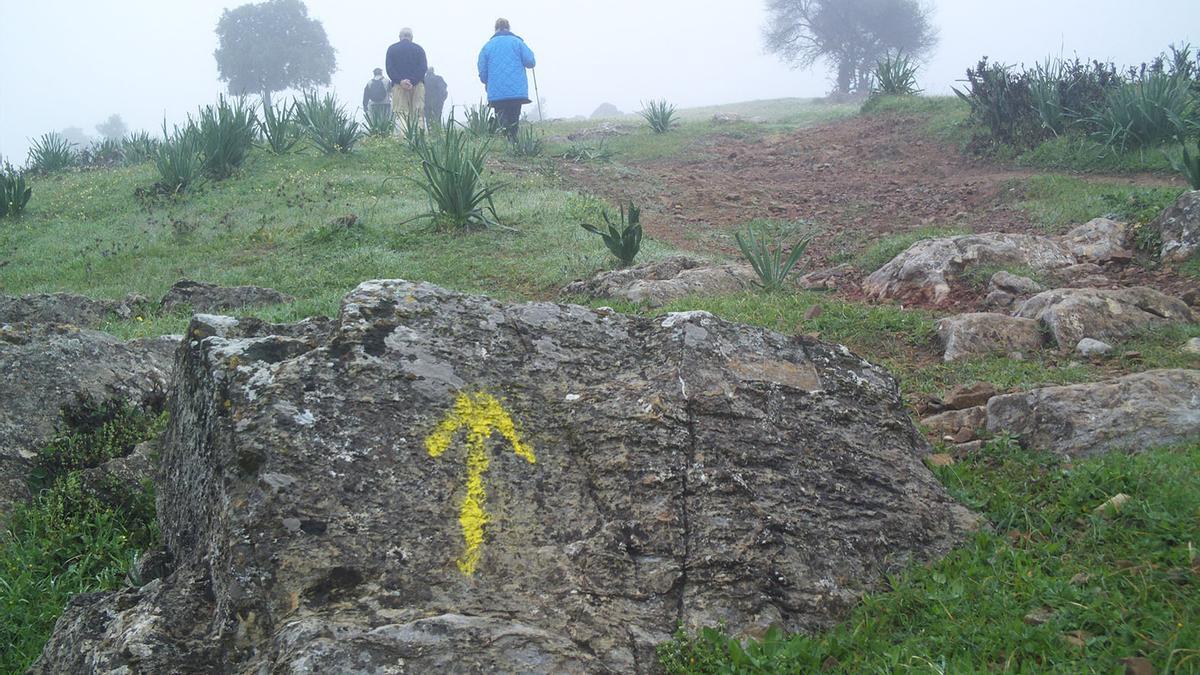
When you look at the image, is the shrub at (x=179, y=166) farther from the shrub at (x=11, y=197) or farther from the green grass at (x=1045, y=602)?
the green grass at (x=1045, y=602)

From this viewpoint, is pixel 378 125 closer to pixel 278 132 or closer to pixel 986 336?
pixel 278 132

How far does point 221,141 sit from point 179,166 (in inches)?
34.8

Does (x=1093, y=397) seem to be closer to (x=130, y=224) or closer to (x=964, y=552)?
(x=964, y=552)

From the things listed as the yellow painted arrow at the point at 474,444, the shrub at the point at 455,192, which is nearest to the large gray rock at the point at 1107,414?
the yellow painted arrow at the point at 474,444

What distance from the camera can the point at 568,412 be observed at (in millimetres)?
2713

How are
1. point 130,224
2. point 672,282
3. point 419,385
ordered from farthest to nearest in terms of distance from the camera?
point 130,224
point 672,282
point 419,385

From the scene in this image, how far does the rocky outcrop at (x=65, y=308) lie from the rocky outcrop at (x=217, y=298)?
26cm

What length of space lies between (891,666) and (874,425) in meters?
0.99

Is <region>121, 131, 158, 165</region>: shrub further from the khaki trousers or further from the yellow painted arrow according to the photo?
the yellow painted arrow

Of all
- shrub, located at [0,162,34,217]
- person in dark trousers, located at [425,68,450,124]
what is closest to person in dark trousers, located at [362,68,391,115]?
person in dark trousers, located at [425,68,450,124]

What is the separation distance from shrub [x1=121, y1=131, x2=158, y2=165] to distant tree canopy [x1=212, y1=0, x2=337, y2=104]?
41572mm

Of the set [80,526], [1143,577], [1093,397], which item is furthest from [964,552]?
[80,526]

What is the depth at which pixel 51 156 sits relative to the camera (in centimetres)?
1630

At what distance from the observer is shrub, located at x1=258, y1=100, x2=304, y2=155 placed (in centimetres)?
1325
